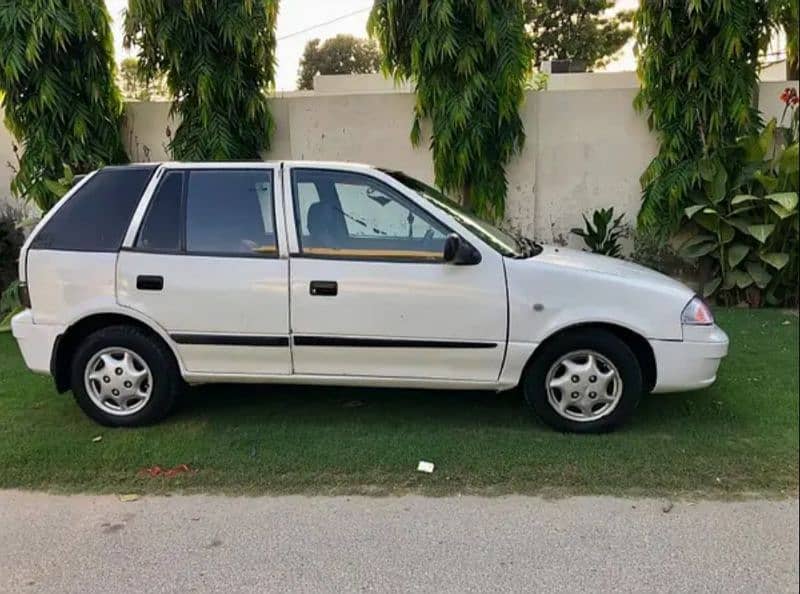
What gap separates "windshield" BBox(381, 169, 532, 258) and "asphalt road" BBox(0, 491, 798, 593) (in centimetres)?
155

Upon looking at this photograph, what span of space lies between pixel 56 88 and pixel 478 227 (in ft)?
16.5

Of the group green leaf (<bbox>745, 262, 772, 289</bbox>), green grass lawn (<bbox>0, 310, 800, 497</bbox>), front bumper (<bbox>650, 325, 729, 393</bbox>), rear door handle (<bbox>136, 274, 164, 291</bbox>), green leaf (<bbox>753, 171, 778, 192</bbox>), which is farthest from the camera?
green leaf (<bbox>745, 262, 772, 289</bbox>)

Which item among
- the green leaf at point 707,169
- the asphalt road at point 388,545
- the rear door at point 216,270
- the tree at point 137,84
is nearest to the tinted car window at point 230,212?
the rear door at point 216,270

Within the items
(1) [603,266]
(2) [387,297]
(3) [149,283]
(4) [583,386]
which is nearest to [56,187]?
(3) [149,283]

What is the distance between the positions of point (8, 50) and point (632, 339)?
6.37 metres

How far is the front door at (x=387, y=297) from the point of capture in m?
4.01

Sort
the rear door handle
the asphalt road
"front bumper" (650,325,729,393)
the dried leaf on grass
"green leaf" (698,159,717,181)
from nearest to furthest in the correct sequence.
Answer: the asphalt road → the dried leaf on grass → "front bumper" (650,325,729,393) → the rear door handle → "green leaf" (698,159,717,181)

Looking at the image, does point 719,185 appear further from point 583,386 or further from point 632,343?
point 583,386

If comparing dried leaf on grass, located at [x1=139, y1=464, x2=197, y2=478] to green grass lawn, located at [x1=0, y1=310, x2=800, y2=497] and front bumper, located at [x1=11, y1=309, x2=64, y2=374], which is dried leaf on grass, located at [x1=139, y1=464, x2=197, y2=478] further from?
front bumper, located at [x1=11, y1=309, x2=64, y2=374]

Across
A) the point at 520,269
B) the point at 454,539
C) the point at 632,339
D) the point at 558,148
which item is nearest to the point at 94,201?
the point at 520,269

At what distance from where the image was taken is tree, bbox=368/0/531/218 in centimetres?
682

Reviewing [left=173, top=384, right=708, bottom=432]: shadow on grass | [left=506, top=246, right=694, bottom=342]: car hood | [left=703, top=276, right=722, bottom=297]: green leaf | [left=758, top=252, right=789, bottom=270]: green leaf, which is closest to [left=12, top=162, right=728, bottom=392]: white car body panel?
[left=506, top=246, right=694, bottom=342]: car hood

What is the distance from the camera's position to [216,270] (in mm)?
4160

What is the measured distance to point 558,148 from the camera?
7.70 metres
